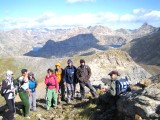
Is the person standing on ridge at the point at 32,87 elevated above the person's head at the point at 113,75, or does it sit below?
below

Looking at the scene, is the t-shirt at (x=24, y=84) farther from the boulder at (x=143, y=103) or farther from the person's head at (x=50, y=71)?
the boulder at (x=143, y=103)

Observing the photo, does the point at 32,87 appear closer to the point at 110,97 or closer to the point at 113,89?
the point at 110,97

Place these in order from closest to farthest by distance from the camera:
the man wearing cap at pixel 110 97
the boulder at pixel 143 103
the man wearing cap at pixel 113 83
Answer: the boulder at pixel 143 103 < the man wearing cap at pixel 113 83 < the man wearing cap at pixel 110 97

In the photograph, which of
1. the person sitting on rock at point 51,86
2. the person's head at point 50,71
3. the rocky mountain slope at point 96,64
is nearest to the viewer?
the person's head at point 50,71

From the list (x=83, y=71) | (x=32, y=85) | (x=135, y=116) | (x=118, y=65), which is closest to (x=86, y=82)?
(x=83, y=71)

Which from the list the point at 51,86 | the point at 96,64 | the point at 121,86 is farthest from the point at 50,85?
the point at 96,64

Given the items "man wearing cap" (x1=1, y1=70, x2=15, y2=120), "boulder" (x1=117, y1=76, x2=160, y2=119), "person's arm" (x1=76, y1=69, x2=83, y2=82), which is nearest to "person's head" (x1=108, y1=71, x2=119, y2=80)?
"boulder" (x1=117, y1=76, x2=160, y2=119)

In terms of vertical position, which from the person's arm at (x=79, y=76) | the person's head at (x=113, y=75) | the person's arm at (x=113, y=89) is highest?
the person's head at (x=113, y=75)

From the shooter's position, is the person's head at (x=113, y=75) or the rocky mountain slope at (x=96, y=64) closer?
the person's head at (x=113, y=75)

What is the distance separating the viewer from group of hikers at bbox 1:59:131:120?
1758cm

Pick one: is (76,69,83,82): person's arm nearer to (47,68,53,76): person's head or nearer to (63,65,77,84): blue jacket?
(63,65,77,84): blue jacket

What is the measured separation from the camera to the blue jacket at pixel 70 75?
21.8 m

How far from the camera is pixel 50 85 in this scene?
68.8 ft

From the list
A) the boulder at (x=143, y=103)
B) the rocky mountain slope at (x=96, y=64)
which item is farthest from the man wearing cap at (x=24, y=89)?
the rocky mountain slope at (x=96, y=64)
